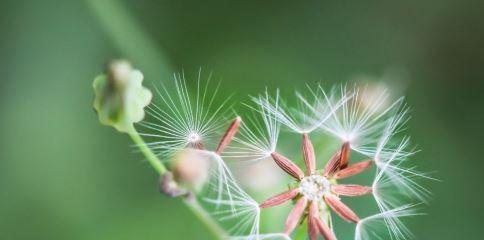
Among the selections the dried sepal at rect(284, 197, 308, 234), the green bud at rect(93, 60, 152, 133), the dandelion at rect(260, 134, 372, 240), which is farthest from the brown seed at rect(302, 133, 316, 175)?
the green bud at rect(93, 60, 152, 133)

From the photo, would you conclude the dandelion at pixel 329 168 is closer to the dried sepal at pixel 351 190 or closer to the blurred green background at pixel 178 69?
the dried sepal at pixel 351 190

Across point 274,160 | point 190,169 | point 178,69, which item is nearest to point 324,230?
point 274,160

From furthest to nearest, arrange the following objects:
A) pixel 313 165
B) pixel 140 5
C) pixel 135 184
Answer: pixel 140 5 < pixel 135 184 < pixel 313 165

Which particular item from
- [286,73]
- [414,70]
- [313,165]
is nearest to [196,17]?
[286,73]

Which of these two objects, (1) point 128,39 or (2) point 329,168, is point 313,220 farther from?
(1) point 128,39

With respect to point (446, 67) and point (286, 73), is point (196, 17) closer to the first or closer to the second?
point (286, 73)

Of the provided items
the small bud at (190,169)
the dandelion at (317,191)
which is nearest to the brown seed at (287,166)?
the dandelion at (317,191)

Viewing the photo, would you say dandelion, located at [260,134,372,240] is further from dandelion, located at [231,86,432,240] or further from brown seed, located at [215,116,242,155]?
brown seed, located at [215,116,242,155]

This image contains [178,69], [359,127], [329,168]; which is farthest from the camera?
[178,69]
